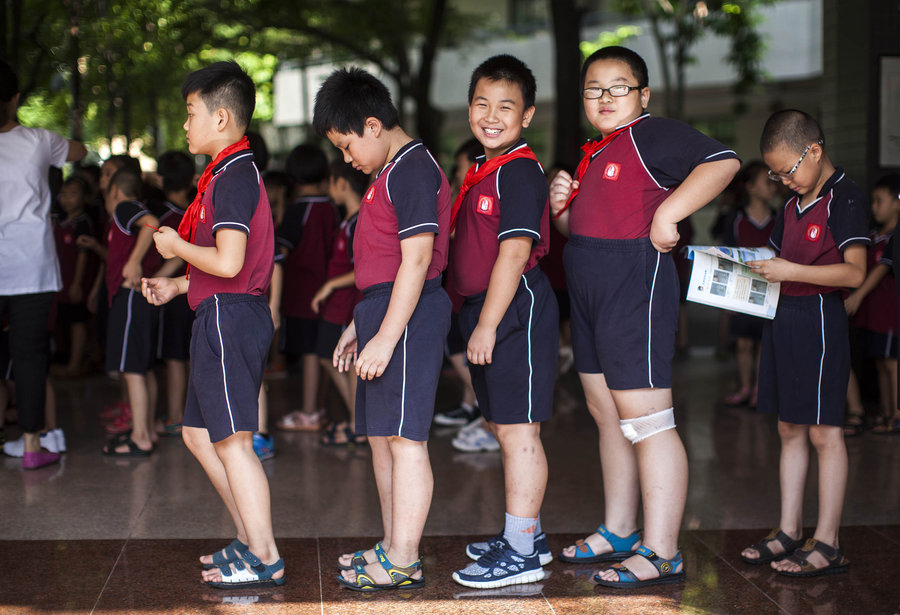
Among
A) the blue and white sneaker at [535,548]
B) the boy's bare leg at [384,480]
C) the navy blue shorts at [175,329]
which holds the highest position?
the navy blue shorts at [175,329]

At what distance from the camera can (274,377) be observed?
768 cm

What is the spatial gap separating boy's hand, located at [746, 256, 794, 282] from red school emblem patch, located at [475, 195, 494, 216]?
0.89 meters

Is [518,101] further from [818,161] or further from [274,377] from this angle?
[274,377]

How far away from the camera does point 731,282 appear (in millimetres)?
3176

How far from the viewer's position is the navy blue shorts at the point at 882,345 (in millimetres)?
5680

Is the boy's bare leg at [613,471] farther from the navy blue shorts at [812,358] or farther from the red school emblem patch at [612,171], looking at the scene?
the red school emblem patch at [612,171]

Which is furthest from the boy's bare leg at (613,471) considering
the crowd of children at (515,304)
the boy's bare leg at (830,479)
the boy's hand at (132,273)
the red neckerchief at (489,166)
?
the boy's hand at (132,273)

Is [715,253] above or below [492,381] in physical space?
above

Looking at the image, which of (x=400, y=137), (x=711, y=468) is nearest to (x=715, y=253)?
(x=400, y=137)

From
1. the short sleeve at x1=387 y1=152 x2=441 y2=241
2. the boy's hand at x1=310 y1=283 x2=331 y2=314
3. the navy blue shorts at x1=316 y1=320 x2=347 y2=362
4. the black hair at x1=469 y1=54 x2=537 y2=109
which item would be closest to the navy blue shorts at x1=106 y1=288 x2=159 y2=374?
the boy's hand at x1=310 y1=283 x2=331 y2=314

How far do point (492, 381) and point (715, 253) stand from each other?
86 centimetres

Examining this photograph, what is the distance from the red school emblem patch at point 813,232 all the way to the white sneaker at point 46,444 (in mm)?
3856

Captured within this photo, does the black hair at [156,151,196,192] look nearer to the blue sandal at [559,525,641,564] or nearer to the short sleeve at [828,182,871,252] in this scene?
the blue sandal at [559,525,641,564]

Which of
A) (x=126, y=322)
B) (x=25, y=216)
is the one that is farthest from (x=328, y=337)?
(x=25, y=216)
